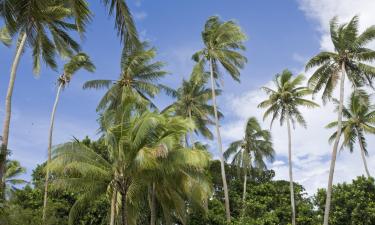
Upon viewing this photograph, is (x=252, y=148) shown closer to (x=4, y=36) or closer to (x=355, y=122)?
(x=355, y=122)

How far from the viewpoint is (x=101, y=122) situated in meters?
19.8

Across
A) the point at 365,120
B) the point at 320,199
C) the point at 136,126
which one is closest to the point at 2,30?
the point at 136,126

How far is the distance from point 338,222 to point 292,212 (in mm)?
5153

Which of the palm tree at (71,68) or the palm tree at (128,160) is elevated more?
the palm tree at (71,68)

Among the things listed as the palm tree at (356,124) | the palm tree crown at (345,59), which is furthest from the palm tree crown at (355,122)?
the palm tree crown at (345,59)

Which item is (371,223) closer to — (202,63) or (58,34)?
(202,63)

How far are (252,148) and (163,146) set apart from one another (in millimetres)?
25438

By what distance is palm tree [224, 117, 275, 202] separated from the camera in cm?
4054

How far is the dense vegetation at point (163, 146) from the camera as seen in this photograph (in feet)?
54.9

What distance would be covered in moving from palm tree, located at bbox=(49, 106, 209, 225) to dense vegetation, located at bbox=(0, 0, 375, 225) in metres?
0.05

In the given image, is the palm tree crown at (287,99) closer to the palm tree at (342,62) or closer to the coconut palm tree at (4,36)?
the palm tree at (342,62)

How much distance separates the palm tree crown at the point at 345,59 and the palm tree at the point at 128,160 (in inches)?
484

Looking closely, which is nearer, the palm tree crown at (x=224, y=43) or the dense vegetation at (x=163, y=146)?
the dense vegetation at (x=163, y=146)

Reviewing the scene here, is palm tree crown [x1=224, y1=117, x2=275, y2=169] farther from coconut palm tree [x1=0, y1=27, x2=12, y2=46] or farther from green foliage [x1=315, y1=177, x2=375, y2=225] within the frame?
coconut palm tree [x1=0, y1=27, x2=12, y2=46]
